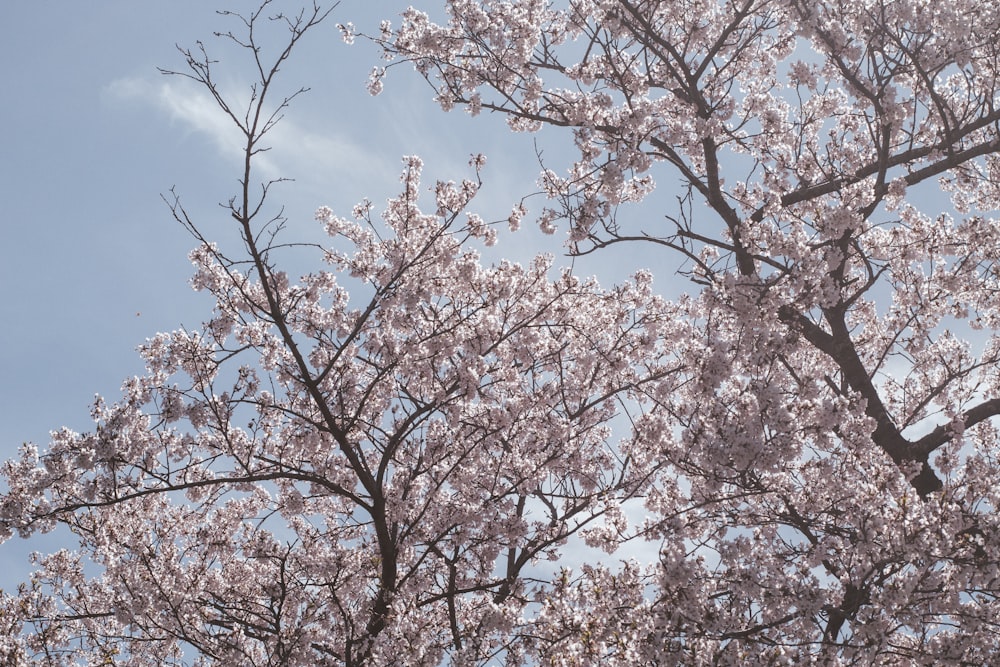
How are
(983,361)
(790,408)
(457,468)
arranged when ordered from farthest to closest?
(983,361) < (457,468) < (790,408)

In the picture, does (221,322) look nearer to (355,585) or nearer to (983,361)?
(355,585)

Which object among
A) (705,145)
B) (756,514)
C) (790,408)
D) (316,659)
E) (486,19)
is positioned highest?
(486,19)

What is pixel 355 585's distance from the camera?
1085 centimetres

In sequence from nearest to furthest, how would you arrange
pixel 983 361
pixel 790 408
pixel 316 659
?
pixel 790 408 → pixel 316 659 → pixel 983 361

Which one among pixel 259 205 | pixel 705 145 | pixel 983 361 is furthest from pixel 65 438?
pixel 983 361

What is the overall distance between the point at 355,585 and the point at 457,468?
7.65ft

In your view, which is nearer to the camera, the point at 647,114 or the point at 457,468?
the point at 647,114

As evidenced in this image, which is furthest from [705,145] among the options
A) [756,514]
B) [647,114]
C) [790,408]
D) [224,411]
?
[224,411]

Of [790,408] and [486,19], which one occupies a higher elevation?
[486,19]

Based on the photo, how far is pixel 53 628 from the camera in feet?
38.9

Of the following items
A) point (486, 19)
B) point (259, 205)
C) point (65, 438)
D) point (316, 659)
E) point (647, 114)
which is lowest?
point (316, 659)

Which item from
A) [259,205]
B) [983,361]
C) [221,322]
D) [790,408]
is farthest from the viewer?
[983,361]

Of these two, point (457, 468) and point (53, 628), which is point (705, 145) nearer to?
point (457, 468)

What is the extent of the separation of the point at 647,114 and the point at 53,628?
12234 mm
